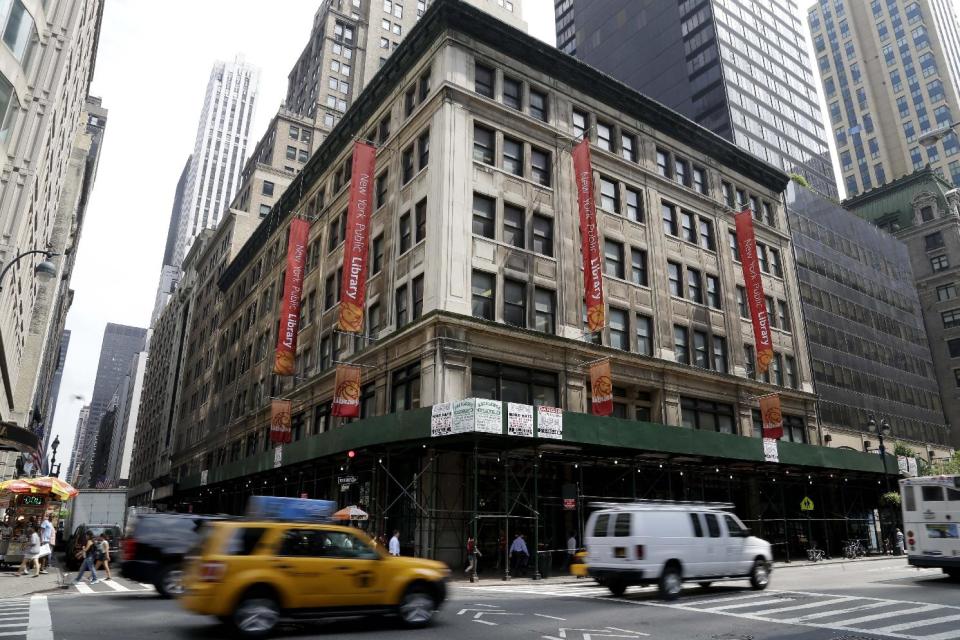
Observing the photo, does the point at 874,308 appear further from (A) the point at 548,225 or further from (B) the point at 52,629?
(B) the point at 52,629

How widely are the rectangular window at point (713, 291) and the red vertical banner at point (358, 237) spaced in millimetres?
19884

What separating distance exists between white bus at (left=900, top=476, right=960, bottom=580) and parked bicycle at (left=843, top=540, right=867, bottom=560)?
17.5 metres

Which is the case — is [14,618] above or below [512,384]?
below

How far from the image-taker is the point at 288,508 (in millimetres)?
16766

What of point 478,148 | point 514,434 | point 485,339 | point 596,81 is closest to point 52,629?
point 514,434

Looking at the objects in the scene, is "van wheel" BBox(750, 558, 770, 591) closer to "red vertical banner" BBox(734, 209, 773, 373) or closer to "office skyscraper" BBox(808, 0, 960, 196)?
"red vertical banner" BBox(734, 209, 773, 373)

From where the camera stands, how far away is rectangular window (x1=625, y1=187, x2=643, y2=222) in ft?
117

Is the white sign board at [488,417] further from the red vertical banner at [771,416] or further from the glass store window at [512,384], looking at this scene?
the red vertical banner at [771,416]

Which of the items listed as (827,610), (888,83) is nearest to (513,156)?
(827,610)

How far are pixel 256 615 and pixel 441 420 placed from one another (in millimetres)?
12618

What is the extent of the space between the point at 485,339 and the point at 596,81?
17716 mm

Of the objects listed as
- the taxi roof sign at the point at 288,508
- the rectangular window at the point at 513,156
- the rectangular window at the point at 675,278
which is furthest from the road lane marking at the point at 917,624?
the rectangular window at the point at 675,278

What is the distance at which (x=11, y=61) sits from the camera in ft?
70.4

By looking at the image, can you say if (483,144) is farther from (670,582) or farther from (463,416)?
(670,582)
